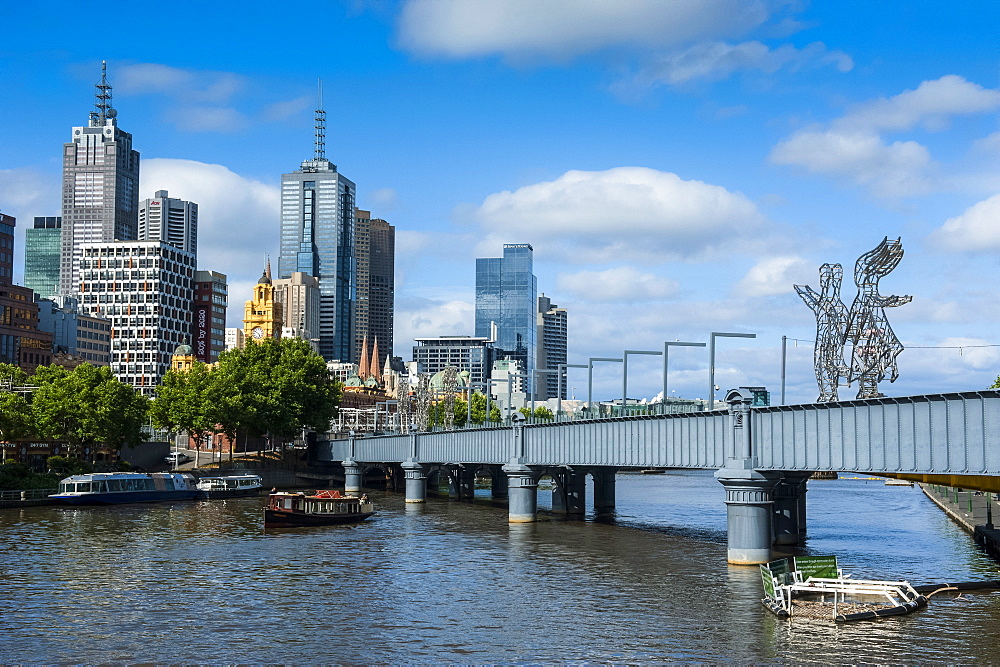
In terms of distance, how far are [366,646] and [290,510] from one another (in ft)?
172

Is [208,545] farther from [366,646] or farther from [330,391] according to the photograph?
[330,391]

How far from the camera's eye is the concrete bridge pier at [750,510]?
6494cm

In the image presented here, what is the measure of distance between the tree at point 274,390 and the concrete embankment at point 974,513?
8851 cm

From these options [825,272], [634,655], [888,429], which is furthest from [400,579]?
[825,272]

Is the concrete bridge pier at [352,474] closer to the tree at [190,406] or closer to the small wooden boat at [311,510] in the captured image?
the tree at [190,406]

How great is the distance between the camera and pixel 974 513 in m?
106

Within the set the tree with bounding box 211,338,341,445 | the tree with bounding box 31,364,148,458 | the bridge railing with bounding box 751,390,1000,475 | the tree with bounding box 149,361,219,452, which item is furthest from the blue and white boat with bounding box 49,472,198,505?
the bridge railing with bounding box 751,390,1000,475

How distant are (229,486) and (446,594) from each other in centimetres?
8664

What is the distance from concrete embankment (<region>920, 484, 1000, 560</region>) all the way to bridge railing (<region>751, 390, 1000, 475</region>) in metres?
19.5

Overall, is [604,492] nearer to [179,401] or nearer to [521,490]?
[521,490]

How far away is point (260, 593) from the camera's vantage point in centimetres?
5844

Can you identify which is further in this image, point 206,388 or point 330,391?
point 330,391

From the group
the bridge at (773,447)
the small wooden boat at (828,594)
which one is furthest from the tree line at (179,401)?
the small wooden boat at (828,594)

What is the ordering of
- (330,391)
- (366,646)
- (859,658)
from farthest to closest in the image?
(330,391) → (366,646) → (859,658)
